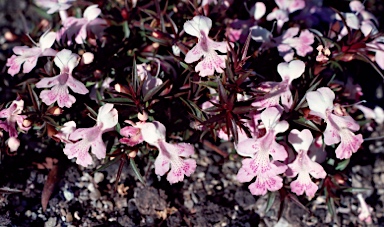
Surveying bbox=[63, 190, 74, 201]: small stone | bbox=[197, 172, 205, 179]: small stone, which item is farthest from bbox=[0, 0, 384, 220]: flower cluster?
bbox=[63, 190, 74, 201]: small stone

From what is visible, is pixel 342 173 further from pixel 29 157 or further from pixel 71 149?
pixel 29 157

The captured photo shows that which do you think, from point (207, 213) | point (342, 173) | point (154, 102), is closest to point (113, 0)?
point (154, 102)

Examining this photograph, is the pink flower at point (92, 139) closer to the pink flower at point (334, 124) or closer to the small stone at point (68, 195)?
the small stone at point (68, 195)

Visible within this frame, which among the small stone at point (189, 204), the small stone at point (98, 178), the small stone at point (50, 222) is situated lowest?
the small stone at point (189, 204)

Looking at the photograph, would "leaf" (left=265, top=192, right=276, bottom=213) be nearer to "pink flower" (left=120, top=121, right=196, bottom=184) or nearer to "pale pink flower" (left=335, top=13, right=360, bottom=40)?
"pink flower" (left=120, top=121, right=196, bottom=184)

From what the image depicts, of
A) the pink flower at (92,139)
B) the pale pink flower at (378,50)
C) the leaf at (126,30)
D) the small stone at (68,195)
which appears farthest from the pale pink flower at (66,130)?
the pale pink flower at (378,50)

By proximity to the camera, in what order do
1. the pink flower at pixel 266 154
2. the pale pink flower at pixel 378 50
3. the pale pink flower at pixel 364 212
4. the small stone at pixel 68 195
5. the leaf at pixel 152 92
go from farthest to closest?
the pale pink flower at pixel 364 212 → the small stone at pixel 68 195 → the pale pink flower at pixel 378 50 → the leaf at pixel 152 92 → the pink flower at pixel 266 154

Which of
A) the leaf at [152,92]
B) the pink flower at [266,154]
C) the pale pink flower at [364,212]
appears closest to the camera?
the pink flower at [266,154]
